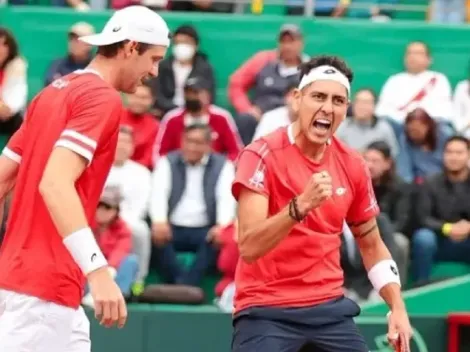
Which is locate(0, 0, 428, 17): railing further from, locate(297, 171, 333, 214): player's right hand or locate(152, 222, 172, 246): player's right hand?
locate(297, 171, 333, 214): player's right hand

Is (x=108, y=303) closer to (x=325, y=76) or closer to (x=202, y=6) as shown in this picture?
(x=325, y=76)

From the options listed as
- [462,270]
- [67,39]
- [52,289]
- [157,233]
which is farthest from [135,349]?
[67,39]

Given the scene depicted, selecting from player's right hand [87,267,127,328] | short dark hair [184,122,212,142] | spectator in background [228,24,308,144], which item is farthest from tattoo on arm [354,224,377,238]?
spectator in background [228,24,308,144]

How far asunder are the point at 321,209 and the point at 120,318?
61.8 inches

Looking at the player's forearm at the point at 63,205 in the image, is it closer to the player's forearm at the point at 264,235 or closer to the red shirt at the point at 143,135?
the player's forearm at the point at 264,235

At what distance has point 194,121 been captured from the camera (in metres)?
11.9

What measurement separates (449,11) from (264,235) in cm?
977

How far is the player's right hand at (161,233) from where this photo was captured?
10.8 meters

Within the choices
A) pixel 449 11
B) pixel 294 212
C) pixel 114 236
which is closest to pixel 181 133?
pixel 114 236

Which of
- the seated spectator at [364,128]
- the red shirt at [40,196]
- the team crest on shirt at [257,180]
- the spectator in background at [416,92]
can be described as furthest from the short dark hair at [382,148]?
the red shirt at [40,196]

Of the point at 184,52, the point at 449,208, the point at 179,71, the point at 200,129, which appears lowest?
the point at 449,208

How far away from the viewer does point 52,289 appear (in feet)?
17.0

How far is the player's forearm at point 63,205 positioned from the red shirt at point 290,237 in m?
1.22

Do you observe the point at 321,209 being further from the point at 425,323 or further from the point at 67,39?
the point at 67,39
